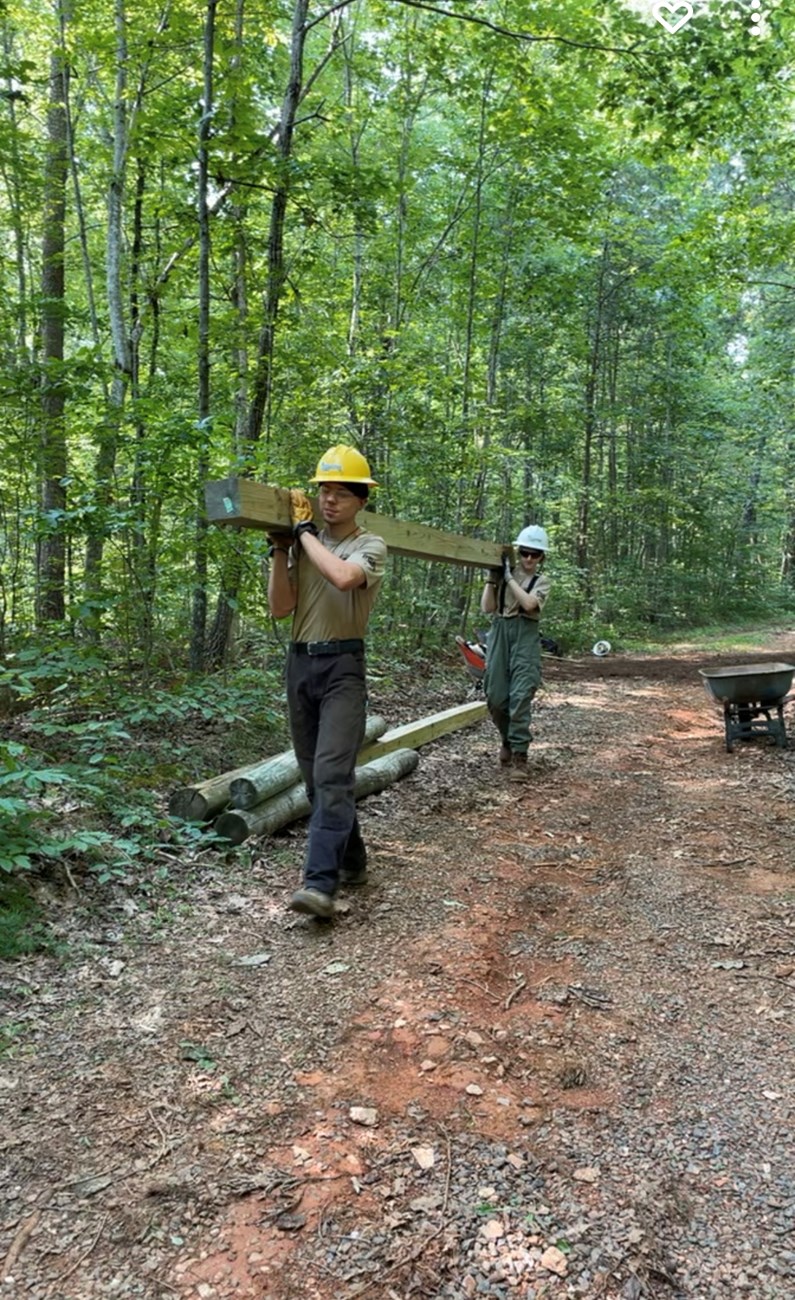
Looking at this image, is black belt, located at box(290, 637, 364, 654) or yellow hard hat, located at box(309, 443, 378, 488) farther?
black belt, located at box(290, 637, 364, 654)

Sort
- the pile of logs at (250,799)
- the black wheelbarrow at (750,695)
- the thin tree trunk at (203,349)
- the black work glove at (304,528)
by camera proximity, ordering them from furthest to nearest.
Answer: the black wheelbarrow at (750,695) → the thin tree trunk at (203,349) → the pile of logs at (250,799) → the black work glove at (304,528)

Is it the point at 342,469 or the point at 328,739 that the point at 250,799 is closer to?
the point at 328,739

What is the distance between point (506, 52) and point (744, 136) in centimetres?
482

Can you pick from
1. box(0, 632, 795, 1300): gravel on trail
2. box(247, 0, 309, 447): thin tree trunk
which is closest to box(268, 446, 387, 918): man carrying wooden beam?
box(0, 632, 795, 1300): gravel on trail

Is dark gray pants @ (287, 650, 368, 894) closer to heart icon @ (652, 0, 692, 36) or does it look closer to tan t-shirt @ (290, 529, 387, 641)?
tan t-shirt @ (290, 529, 387, 641)

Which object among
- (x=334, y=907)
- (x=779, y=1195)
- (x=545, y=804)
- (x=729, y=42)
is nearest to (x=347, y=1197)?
(x=779, y=1195)

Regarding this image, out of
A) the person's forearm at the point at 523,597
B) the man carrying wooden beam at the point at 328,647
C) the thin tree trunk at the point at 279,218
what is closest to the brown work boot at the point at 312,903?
the man carrying wooden beam at the point at 328,647

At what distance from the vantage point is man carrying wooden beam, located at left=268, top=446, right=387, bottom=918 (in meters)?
4.01

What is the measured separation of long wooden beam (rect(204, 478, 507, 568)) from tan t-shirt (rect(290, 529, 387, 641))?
30 cm

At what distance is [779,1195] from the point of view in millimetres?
2289

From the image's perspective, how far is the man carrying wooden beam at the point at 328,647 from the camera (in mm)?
4008

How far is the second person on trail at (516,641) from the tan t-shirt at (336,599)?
3318 millimetres

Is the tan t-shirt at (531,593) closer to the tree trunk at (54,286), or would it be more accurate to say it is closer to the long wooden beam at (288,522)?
the long wooden beam at (288,522)

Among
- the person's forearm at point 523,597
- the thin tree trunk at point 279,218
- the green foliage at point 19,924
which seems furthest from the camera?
the thin tree trunk at point 279,218
